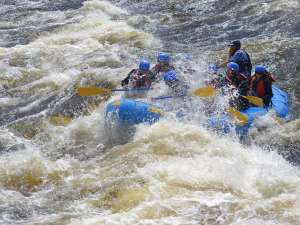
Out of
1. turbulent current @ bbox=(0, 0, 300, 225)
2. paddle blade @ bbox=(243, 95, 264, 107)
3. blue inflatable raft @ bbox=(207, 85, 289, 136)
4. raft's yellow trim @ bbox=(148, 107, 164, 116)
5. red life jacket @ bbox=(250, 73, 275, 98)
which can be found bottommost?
turbulent current @ bbox=(0, 0, 300, 225)

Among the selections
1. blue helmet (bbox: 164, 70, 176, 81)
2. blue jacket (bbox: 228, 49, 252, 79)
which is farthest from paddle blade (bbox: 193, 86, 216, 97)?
blue jacket (bbox: 228, 49, 252, 79)

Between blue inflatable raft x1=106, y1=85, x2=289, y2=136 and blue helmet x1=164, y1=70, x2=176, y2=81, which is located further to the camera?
blue helmet x1=164, y1=70, x2=176, y2=81

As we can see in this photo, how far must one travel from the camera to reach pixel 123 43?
13.7 metres

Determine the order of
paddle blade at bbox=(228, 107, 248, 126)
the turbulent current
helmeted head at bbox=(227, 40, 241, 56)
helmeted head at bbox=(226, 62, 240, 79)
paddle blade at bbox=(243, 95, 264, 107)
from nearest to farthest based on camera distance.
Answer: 1. the turbulent current
2. paddle blade at bbox=(228, 107, 248, 126)
3. paddle blade at bbox=(243, 95, 264, 107)
4. helmeted head at bbox=(226, 62, 240, 79)
5. helmeted head at bbox=(227, 40, 241, 56)

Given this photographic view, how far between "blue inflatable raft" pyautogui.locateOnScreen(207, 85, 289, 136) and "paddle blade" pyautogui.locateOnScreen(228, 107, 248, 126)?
7 centimetres

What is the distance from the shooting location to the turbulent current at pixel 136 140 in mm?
6344

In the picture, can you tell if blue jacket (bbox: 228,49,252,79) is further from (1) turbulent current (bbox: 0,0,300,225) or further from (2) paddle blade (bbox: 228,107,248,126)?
(2) paddle blade (bbox: 228,107,248,126)

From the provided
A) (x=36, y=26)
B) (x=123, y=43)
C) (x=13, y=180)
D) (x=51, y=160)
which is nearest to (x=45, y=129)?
(x=51, y=160)

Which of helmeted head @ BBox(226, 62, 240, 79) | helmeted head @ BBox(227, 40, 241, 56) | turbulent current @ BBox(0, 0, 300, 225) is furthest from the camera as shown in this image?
helmeted head @ BBox(227, 40, 241, 56)

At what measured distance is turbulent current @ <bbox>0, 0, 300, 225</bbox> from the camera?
250 inches

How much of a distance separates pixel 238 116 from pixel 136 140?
61.2 inches

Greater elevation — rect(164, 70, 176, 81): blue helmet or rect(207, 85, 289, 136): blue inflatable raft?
rect(164, 70, 176, 81): blue helmet

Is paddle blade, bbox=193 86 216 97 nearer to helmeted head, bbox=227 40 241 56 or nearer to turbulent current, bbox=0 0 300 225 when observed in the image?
turbulent current, bbox=0 0 300 225

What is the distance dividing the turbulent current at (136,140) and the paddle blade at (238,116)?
0.85ft
